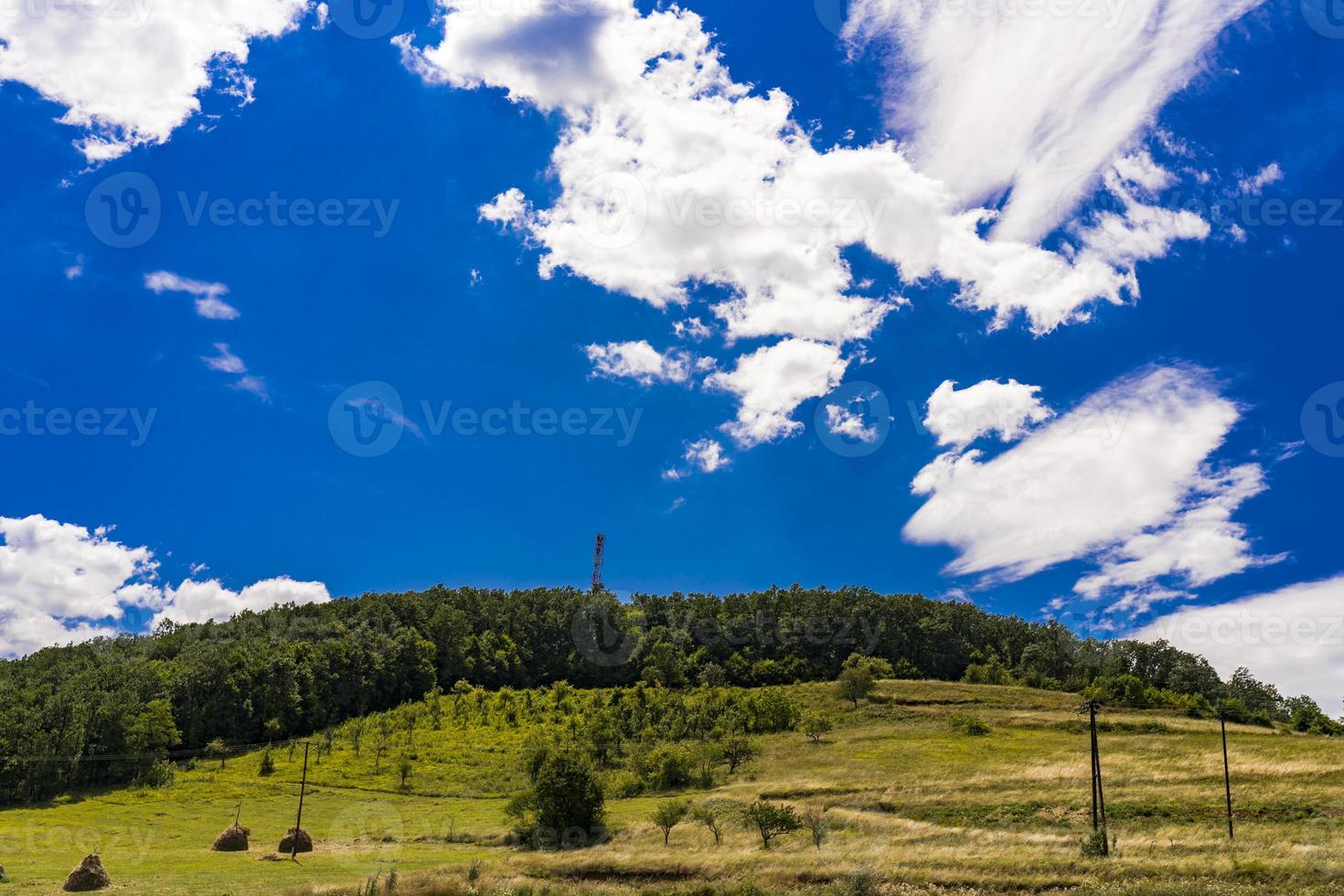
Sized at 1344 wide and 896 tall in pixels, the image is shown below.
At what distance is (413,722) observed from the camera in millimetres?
139250

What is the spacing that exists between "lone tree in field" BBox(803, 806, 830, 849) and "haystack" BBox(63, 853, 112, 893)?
44962 millimetres

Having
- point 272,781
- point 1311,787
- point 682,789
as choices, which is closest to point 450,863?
point 682,789

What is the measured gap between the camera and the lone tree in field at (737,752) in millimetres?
103750

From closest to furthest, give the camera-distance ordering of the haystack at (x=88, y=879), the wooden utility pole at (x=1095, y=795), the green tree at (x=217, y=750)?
the haystack at (x=88, y=879) < the wooden utility pole at (x=1095, y=795) < the green tree at (x=217, y=750)

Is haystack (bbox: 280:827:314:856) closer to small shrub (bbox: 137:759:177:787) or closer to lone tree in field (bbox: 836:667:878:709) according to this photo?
small shrub (bbox: 137:759:177:787)

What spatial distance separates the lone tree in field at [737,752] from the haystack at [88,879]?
68.0m

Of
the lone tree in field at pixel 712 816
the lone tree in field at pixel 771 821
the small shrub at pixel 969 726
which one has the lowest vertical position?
the lone tree in field at pixel 712 816

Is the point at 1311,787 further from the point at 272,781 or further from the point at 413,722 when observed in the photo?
the point at 413,722

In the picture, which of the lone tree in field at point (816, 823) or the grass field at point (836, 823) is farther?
the lone tree in field at point (816, 823)

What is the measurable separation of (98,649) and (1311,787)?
607 ft

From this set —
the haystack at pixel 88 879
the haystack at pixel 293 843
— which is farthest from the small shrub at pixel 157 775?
the haystack at pixel 88 879

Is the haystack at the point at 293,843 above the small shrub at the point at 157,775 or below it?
above

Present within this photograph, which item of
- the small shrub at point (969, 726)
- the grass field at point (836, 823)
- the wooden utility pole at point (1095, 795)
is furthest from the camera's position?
the small shrub at point (969, 726)

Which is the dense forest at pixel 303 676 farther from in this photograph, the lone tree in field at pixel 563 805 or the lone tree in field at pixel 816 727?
the lone tree in field at pixel 563 805
